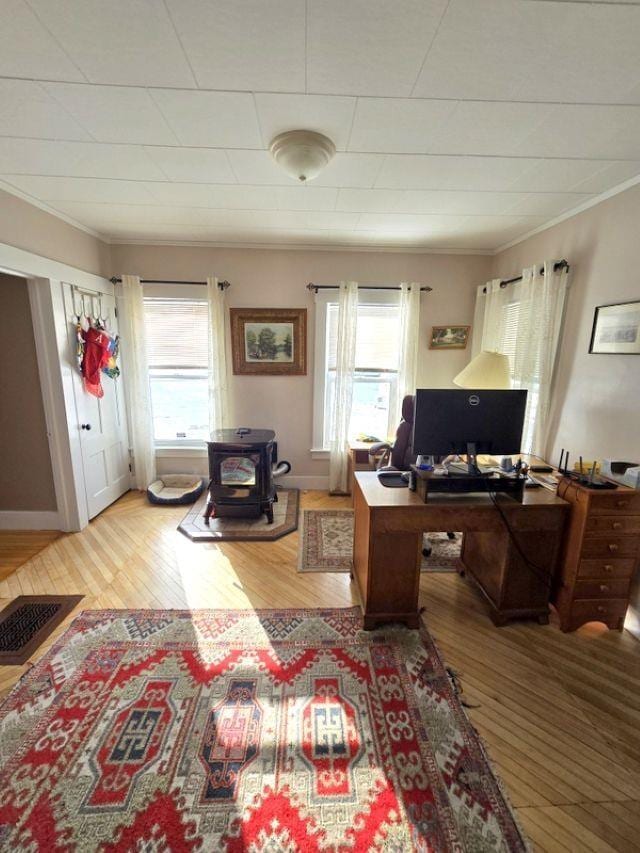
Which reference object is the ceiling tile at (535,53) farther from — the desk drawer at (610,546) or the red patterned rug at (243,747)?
the red patterned rug at (243,747)

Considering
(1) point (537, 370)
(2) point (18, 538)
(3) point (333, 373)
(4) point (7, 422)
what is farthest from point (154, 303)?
(1) point (537, 370)

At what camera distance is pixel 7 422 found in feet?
→ 9.80

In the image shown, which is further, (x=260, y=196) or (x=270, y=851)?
(x=260, y=196)

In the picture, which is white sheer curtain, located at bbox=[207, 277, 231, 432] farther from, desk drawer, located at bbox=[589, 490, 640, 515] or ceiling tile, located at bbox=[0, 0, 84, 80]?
desk drawer, located at bbox=[589, 490, 640, 515]

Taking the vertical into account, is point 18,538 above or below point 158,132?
below

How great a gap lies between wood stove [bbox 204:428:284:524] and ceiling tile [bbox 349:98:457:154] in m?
2.29

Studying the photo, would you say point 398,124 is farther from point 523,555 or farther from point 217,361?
point 217,361

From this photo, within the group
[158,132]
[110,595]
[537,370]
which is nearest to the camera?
[158,132]

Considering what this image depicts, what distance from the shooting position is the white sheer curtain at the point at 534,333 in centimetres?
266

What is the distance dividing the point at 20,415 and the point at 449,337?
164 inches

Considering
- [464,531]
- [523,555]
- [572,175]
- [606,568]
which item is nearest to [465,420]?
[464,531]

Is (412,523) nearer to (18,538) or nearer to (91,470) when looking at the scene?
(91,470)

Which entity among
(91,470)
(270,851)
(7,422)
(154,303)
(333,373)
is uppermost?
(154,303)

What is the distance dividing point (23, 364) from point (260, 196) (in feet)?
7.69
